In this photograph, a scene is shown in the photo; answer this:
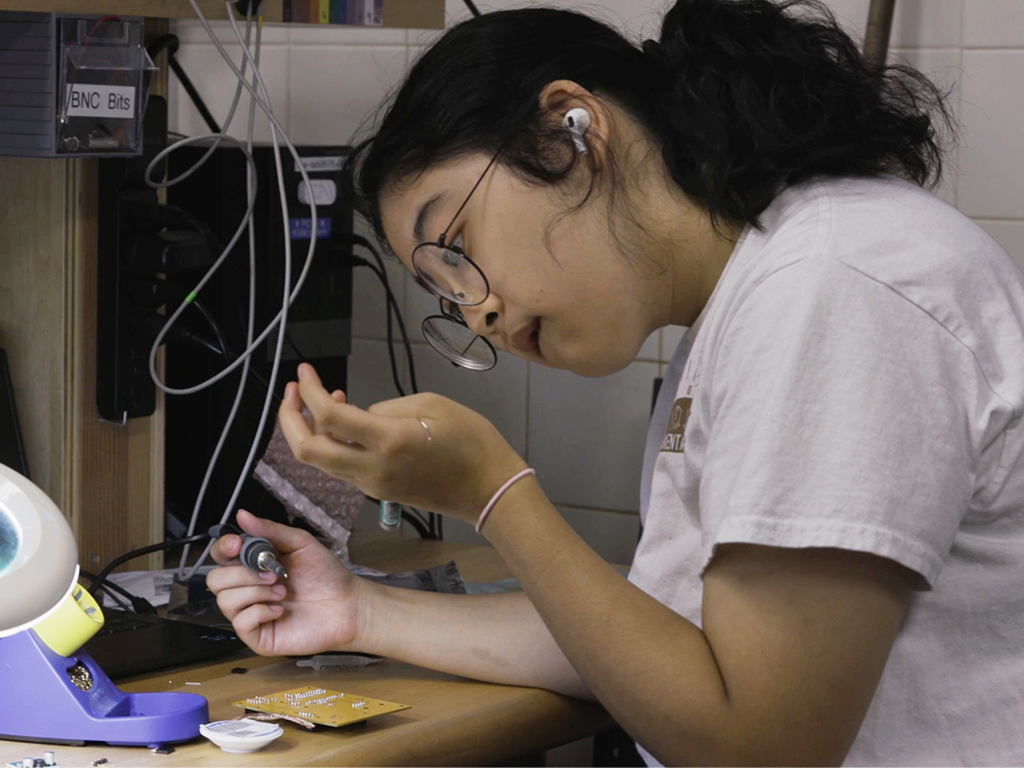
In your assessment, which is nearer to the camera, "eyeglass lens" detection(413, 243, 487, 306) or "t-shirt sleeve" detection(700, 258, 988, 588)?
"t-shirt sleeve" detection(700, 258, 988, 588)

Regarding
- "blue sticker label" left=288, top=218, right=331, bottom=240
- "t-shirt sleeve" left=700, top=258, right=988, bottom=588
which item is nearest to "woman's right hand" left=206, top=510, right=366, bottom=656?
"t-shirt sleeve" left=700, top=258, right=988, bottom=588

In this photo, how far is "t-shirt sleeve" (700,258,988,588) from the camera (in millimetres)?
793

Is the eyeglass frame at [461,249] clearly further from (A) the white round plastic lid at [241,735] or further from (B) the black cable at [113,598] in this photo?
(B) the black cable at [113,598]

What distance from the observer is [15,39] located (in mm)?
1274

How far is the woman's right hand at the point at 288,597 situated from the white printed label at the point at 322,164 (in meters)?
0.63

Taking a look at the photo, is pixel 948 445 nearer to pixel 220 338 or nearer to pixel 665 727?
pixel 665 727

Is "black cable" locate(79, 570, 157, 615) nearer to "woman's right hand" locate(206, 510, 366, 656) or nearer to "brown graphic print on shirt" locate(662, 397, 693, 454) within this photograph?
"woman's right hand" locate(206, 510, 366, 656)

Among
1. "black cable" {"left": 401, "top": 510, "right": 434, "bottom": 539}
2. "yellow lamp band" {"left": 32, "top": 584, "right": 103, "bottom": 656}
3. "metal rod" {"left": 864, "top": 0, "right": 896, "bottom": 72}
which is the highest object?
"metal rod" {"left": 864, "top": 0, "right": 896, "bottom": 72}

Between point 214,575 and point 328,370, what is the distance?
2.05 ft

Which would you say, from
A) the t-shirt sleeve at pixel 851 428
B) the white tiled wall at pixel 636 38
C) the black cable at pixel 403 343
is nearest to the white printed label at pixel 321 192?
the black cable at pixel 403 343

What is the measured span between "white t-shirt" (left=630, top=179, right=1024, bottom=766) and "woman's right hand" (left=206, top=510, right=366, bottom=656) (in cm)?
36

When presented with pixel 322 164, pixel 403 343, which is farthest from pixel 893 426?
pixel 403 343

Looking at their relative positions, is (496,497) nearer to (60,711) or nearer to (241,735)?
(241,735)

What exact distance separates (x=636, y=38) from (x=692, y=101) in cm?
57
